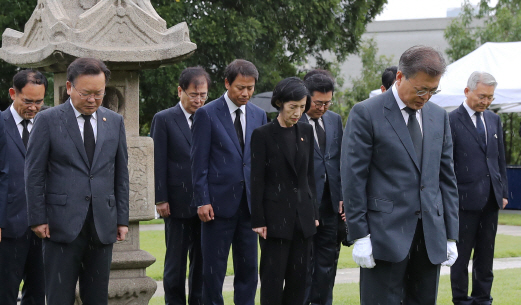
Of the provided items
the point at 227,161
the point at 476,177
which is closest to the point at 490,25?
the point at 476,177

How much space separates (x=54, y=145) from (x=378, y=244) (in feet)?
8.06

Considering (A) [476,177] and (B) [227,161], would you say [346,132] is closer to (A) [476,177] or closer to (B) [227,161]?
(B) [227,161]

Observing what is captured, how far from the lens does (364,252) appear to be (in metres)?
4.81

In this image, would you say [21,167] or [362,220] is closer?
[362,220]

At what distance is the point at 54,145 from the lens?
222 inches

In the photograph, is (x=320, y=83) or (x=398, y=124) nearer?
(x=398, y=124)

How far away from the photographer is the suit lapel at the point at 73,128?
224 inches

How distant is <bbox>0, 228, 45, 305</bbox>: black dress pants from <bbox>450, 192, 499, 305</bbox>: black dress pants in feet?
13.7

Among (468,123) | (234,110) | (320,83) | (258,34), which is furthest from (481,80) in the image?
(258,34)

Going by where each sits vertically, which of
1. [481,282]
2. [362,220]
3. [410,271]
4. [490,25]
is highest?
[490,25]

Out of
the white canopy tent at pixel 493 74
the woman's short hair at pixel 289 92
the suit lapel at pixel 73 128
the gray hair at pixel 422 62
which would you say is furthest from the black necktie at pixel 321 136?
the white canopy tent at pixel 493 74

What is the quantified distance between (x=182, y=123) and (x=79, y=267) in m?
2.42

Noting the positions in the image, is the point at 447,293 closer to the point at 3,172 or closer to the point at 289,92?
the point at 289,92

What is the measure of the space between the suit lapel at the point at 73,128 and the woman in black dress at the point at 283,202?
140 centimetres
